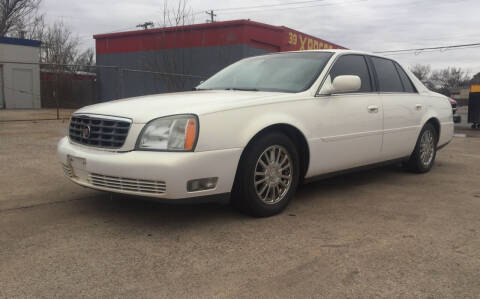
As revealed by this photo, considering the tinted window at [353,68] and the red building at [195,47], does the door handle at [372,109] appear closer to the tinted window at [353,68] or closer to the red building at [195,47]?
the tinted window at [353,68]

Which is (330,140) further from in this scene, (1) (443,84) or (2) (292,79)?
(1) (443,84)

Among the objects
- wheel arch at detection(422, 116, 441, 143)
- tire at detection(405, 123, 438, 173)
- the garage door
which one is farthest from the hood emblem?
the garage door

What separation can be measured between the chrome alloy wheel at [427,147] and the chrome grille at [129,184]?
3.90 metres

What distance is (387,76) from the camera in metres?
5.20

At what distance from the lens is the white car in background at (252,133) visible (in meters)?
Answer: 3.15

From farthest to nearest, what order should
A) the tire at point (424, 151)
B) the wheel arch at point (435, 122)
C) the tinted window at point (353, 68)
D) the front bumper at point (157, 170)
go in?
1. the wheel arch at point (435, 122)
2. the tire at point (424, 151)
3. the tinted window at point (353, 68)
4. the front bumper at point (157, 170)

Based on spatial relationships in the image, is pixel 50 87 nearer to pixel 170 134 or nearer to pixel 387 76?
pixel 387 76

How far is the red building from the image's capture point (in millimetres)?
18406

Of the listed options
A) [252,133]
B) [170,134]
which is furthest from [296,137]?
[170,134]

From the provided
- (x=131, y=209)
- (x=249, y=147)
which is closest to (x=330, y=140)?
(x=249, y=147)

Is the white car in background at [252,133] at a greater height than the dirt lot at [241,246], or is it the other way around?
the white car in background at [252,133]

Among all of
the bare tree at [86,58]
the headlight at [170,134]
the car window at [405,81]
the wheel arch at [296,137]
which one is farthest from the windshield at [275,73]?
the bare tree at [86,58]

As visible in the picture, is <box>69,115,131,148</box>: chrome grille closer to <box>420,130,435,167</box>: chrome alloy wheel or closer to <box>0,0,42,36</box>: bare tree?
<box>420,130,435,167</box>: chrome alloy wheel

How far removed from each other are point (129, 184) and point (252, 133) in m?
1.02
